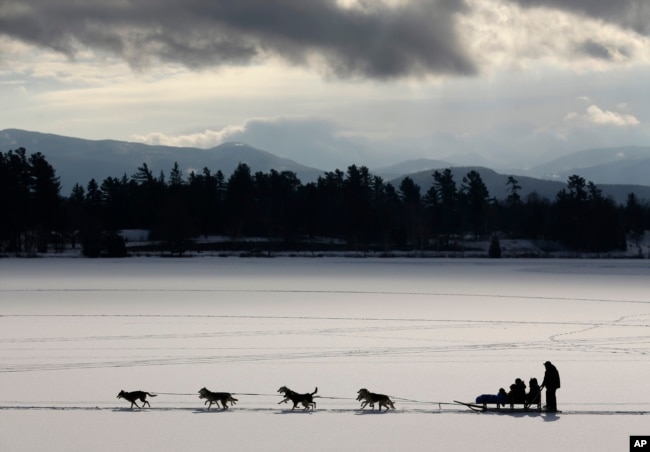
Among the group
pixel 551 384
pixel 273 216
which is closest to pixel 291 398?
pixel 551 384

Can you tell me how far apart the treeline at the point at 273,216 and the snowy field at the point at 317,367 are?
6712 cm

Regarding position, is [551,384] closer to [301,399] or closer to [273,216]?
[301,399]

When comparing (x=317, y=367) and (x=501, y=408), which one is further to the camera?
(x=317, y=367)

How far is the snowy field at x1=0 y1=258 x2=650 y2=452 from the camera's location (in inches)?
527

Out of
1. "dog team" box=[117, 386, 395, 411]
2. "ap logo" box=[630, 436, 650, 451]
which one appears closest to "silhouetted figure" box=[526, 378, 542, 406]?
"dog team" box=[117, 386, 395, 411]

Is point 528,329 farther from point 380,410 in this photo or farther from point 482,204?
point 482,204

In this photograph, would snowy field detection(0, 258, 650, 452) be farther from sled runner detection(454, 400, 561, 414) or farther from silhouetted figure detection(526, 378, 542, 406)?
silhouetted figure detection(526, 378, 542, 406)

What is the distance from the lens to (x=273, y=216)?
406 ft

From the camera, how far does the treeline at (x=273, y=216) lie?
104125 millimetres

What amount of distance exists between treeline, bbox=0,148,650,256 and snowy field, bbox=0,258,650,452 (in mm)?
67121

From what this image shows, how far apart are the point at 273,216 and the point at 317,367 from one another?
105 metres

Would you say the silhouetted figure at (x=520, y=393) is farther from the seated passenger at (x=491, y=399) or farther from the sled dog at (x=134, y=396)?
the sled dog at (x=134, y=396)

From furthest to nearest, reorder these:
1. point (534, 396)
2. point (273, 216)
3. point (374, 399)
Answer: point (273, 216)
point (534, 396)
point (374, 399)

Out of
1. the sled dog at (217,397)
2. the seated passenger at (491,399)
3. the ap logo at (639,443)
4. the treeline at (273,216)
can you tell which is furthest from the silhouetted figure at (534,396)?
the treeline at (273,216)
